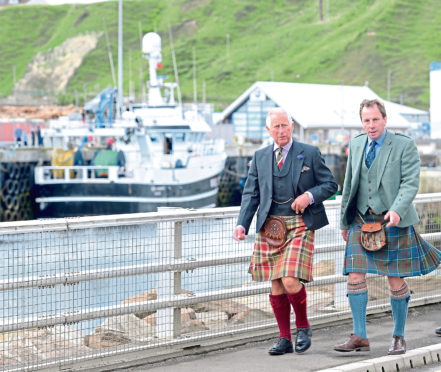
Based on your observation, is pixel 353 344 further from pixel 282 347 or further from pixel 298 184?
pixel 298 184

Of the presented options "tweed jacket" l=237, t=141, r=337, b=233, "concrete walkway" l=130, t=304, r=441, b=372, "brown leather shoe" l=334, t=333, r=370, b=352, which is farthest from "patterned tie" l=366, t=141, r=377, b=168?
"concrete walkway" l=130, t=304, r=441, b=372

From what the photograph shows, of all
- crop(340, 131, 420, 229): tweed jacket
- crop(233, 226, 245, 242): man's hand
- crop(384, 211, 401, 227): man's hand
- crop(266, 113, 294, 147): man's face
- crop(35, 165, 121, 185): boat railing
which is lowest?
crop(35, 165, 121, 185): boat railing

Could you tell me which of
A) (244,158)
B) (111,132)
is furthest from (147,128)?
(244,158)

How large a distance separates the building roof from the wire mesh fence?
206 ft

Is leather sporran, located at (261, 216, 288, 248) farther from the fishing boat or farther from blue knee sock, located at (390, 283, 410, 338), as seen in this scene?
the fishing boat

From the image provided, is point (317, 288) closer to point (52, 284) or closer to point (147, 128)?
point (52, 284)

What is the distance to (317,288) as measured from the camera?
9.50 meters

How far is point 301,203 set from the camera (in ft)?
22.4

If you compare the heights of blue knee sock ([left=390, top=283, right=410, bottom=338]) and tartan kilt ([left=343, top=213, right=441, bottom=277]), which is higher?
tartan kilt ([left=343, top=213, right=441, bottom=277])

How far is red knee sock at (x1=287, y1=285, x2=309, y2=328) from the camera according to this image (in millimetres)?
7102

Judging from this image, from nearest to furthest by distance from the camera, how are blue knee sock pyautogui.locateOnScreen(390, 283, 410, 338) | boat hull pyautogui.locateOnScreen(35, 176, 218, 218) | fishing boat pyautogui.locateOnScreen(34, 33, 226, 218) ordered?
1. blue knee sock pyautogui.locateOnScreen(390, 283, 410, 338)
2. boat hull pyautogui.locateOnScreen(35, 176, 218, 218)
3. fishing boat pyautogui.locateOnScreen(34, 33, 226, 218)

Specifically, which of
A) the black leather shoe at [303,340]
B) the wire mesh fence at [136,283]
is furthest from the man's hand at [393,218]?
the wire mesh fence at [136,283]

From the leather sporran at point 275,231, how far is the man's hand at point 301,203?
177 mm

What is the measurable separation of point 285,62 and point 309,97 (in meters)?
93.2
